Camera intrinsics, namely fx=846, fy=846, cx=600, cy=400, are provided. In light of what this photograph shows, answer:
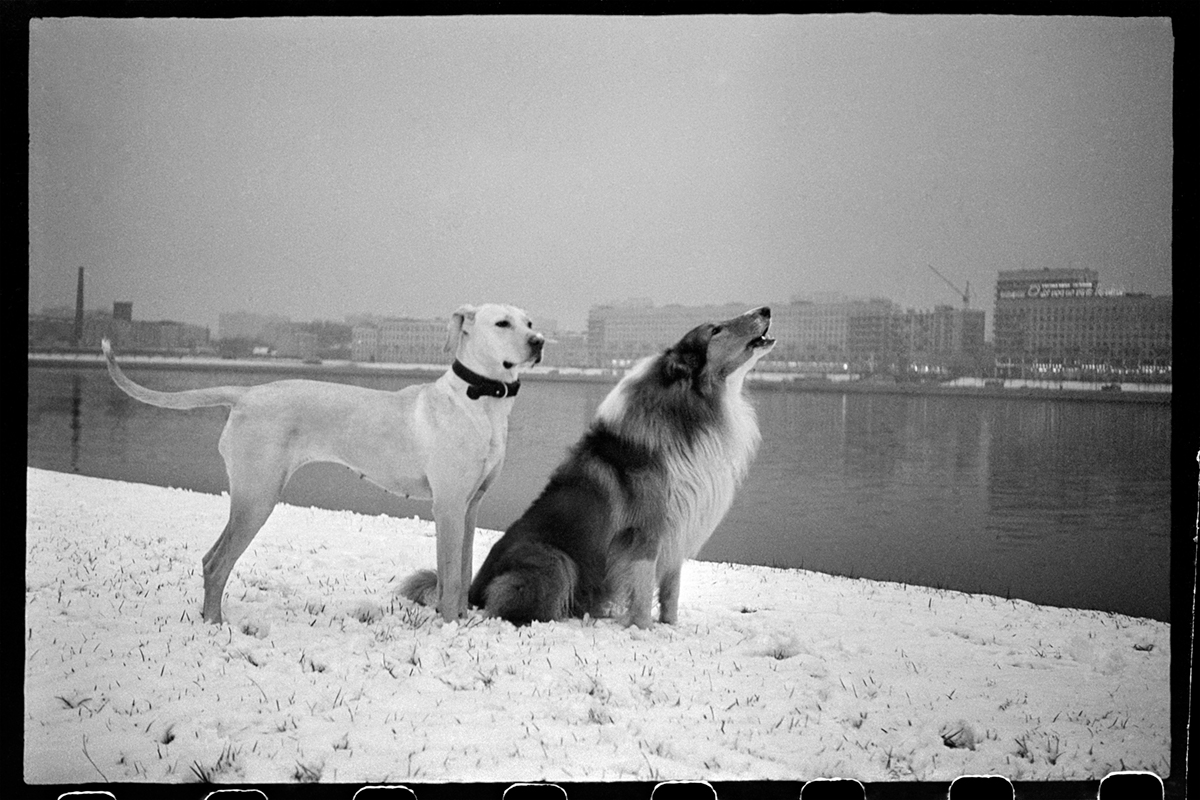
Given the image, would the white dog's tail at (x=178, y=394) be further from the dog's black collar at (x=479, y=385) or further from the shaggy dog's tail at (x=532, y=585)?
the shaggy dog's tail at (x=532, y=585)

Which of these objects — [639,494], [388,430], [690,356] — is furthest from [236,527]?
[690,356]

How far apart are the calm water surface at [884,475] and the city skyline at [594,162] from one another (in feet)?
1.31

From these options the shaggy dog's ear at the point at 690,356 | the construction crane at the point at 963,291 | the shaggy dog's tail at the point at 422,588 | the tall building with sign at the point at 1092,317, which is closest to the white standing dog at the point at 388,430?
the shaggy dog's tail at the point at 422,588

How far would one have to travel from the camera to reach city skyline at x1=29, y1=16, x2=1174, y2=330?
3.01 m

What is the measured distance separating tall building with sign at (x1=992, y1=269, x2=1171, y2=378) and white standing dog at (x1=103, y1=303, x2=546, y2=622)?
73.0 inches

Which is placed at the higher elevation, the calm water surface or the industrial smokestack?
the industrial smokestack

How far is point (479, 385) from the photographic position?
281 centimetres

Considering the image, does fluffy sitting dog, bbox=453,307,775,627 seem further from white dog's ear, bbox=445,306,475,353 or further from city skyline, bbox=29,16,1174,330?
white dog's ear, bbox=445,306,475,353

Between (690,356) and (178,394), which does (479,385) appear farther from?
(178,394)

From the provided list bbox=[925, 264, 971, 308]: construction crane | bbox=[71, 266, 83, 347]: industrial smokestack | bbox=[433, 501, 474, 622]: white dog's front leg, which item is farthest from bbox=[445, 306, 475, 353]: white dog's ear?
bbox=[925, 264, 971, 308]: construction crane

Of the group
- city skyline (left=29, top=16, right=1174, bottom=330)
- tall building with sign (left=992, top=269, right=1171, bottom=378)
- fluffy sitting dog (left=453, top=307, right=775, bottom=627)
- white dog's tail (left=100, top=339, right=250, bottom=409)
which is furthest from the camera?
tall building with sign (left=992, top=269, right=1171, bottom=378)

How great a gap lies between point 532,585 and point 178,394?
1.31 meters

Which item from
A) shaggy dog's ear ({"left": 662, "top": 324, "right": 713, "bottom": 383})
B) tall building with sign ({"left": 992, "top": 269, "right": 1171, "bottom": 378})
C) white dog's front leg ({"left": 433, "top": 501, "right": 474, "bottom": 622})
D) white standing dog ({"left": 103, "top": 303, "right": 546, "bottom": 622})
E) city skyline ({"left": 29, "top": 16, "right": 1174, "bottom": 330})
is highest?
city skyline ({"left": 29, "top": 16, "right": 1174, "bottom": 330})

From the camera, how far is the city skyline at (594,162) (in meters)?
3.01
